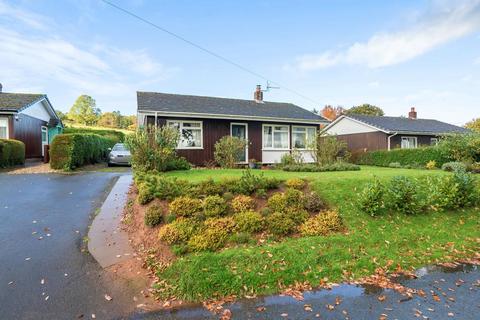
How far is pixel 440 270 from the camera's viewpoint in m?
4.64

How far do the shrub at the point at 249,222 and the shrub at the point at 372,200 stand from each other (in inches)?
98.4

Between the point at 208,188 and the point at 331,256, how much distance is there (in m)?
3.08

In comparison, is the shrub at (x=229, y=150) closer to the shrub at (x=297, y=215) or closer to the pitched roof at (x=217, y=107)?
the pitched roof at (x=217, y=107)

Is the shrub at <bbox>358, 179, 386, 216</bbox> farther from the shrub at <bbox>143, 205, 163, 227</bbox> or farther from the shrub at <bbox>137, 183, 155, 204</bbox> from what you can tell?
the shrub at <bbox>137, 183, 155, 204</bbox>

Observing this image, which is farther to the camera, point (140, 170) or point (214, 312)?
point (140, 170)

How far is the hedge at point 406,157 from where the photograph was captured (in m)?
16.0

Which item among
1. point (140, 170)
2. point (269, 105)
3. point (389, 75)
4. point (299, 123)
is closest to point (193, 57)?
point (269, 105)

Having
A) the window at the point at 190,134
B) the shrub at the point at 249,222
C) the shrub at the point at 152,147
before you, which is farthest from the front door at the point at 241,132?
the shrub at the point at 249,222

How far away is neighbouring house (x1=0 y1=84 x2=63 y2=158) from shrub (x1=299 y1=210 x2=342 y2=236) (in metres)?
18.7

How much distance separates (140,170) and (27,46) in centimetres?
878

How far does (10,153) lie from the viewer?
1416cm

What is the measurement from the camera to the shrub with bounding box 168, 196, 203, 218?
573cm

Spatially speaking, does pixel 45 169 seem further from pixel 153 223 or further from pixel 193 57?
pixel 153 223

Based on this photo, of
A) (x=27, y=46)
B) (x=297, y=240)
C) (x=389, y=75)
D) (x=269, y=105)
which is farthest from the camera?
(x=269, y=105)
